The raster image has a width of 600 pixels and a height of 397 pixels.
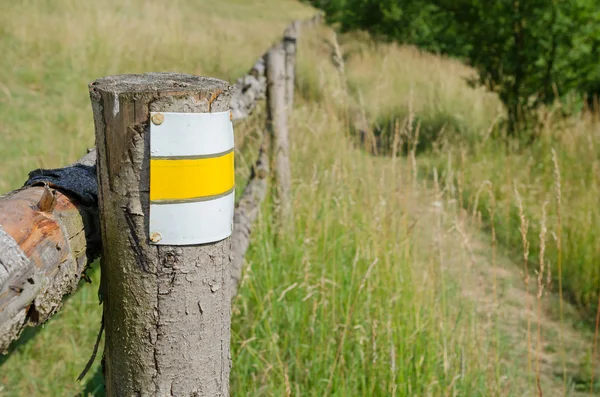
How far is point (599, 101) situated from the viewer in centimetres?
885

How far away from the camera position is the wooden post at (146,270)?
1.23 m

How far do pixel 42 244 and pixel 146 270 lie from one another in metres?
0.21

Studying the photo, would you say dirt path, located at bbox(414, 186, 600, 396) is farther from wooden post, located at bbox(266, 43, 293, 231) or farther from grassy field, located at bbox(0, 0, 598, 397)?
wooden post, located at bbox(266, 43, 293, 231)

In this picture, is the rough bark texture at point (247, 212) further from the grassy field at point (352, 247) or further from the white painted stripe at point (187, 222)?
the white painted stripe at point (187, 222)

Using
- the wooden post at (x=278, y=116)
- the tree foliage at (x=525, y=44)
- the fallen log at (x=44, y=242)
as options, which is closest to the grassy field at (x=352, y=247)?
the wooden post at (x=278, y=116)

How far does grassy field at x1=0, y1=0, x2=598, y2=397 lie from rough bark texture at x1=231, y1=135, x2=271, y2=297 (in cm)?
11

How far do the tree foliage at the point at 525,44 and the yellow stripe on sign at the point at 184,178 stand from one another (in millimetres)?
5805

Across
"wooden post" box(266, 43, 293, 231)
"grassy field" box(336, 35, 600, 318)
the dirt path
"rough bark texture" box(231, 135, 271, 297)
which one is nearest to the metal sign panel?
"rough bark texture" box(231, 135, 271, 297)

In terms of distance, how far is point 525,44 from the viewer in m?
7.07

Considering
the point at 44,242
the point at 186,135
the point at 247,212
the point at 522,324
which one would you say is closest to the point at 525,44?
the point at 522,324

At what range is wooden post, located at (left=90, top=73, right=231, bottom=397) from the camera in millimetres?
1227

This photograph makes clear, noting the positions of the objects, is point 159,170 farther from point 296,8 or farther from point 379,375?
point 296,8

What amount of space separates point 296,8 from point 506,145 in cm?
1968

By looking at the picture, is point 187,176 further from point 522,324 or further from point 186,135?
point 522,324
